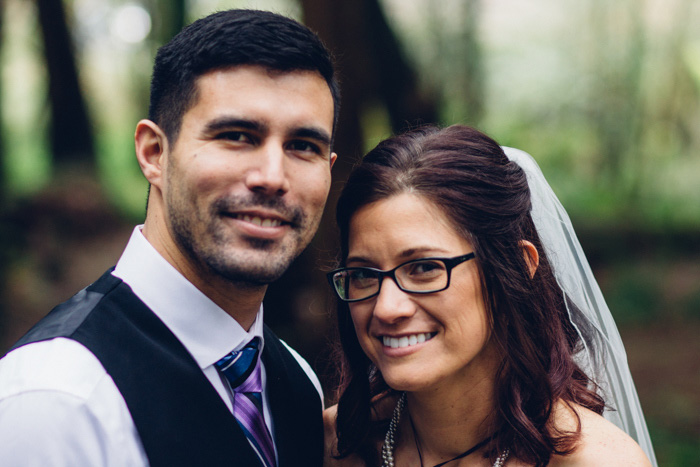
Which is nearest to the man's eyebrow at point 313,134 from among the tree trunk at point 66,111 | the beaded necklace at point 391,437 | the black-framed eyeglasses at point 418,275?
the black-framed eyeglasses at point 418,275

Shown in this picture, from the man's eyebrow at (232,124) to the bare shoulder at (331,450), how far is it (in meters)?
1.29

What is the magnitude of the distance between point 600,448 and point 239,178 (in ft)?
4.49

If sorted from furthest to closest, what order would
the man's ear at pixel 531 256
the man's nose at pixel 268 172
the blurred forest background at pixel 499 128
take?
the blurred forest background at pixel 499 128, the man's ear at pixel 531 256, the man's nose at pixel 268 172

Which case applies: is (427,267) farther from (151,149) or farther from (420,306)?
(151,149)

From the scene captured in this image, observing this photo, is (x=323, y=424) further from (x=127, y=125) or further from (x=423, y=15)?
(x=127, y=125)

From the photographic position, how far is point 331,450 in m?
2.57

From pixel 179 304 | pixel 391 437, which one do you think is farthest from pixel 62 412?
pixel 391 437

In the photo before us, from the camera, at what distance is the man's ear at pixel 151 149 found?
2148mm

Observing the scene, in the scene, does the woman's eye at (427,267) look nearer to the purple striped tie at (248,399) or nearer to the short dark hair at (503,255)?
the short dark hair at (503,255)

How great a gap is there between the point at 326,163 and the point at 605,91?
10.0 meters

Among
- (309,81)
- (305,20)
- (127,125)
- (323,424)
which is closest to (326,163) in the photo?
(309,81)

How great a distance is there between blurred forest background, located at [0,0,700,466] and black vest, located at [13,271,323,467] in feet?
13.7

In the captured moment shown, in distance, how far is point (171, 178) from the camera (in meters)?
2.06

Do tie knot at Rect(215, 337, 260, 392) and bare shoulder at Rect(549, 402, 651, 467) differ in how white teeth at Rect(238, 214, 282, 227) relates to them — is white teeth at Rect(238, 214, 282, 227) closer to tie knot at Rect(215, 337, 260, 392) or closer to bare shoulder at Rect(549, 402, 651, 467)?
tie knot at Rect(215, 337, 260, 392)
